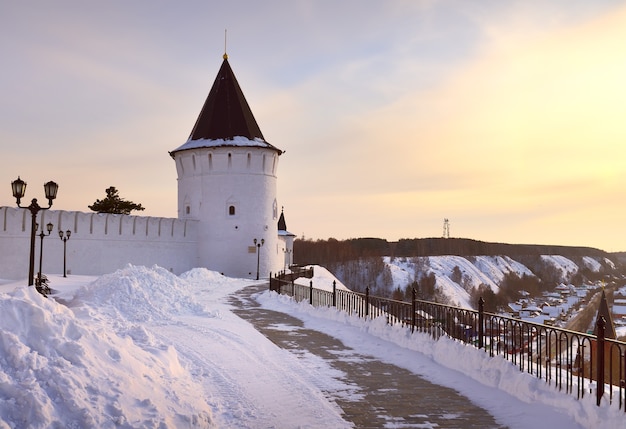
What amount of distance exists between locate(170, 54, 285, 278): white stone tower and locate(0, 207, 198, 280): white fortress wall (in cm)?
175

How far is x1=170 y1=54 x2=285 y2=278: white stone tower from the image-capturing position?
3875 cm

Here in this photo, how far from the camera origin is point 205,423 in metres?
5.77

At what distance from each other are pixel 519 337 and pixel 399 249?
117 metres

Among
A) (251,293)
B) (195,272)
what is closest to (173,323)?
(251,293)

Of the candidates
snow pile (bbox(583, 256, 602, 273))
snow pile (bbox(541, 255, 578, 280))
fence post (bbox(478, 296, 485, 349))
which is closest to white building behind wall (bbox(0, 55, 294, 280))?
fence post (bbox(478, 296, 485, 349))

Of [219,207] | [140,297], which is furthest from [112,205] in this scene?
[140,297]

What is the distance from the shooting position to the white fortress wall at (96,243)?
32.0 meters

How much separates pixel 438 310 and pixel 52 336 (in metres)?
6.39

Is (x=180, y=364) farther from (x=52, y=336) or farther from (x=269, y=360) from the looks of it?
(x=52, y=336)

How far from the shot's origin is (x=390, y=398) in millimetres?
7074

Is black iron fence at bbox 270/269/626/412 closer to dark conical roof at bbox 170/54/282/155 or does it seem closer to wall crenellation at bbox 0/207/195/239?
wall crenellation at bbox 0/207/195/239

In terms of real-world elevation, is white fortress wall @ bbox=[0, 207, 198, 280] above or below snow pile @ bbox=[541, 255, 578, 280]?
above

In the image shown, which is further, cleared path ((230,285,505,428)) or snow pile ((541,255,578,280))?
snow pile ((541,255,578,280))

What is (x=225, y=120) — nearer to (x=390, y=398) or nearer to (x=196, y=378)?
(x=196, y=378)
